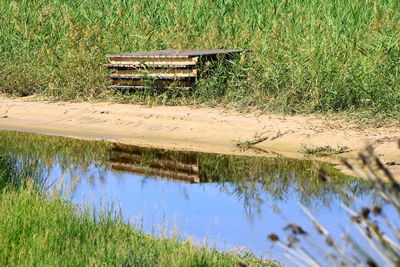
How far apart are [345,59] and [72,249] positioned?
851cm

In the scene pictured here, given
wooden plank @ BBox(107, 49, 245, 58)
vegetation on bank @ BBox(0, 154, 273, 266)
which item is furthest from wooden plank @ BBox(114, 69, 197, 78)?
vegetation on bank @ BBox(0, 154, 273, 266)

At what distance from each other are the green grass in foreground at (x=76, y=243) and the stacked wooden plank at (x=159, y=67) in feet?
24.1

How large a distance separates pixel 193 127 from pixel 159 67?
2054 millimetres

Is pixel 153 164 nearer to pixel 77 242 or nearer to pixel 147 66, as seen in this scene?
pixel 147 66

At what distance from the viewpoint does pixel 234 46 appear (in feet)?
51.0

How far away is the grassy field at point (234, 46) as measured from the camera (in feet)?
43.1

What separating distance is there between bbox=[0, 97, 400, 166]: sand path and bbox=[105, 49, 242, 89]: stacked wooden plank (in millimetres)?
474

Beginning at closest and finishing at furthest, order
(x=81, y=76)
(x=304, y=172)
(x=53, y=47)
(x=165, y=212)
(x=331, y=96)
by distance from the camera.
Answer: (x=165, y=212), (x=304, y=172), (x=331, y=96), (x=81, y=76), (x=53, y=47)

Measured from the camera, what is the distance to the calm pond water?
305 inches

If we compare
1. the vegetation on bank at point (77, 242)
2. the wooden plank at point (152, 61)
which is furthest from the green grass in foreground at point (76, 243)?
the wooden plank at point (152, 61)

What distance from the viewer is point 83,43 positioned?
16391 mm

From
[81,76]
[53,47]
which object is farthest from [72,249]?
[53,47]

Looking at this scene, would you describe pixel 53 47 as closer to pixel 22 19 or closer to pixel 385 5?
pixel 22 19

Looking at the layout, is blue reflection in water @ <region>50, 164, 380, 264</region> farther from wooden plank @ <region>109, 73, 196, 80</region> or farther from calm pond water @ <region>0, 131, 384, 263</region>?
wooden plank @ <region>109, 73, 196, 80</region>
